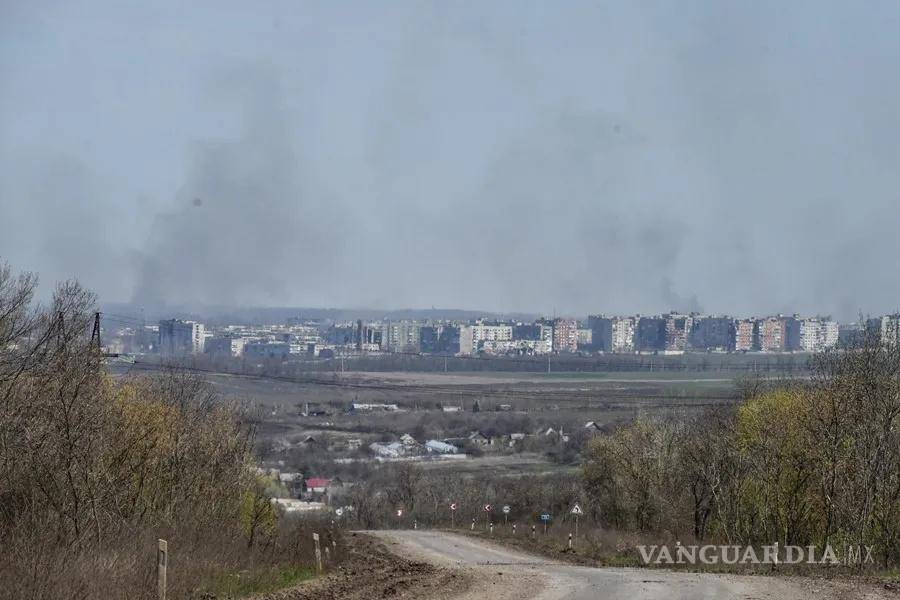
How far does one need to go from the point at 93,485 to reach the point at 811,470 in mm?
18793

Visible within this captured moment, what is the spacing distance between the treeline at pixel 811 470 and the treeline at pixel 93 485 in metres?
13.4

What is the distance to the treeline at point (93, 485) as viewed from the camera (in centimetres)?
1564

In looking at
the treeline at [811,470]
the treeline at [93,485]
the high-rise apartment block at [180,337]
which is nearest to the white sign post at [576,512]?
the treeline at [811,470]

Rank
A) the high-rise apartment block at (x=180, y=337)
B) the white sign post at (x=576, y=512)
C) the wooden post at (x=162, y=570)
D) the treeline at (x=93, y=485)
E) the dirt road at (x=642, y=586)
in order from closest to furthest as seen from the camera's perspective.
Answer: the wooden post at (x=162, y=570) → the treeline at (x=93, y=485) → the dirt road at (x=642, y=586) → the white sign post at (x=576, y=512) → the high-rise apartment block at (x=180, y=337)

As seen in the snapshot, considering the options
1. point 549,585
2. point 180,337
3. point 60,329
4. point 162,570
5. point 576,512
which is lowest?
point 576,512

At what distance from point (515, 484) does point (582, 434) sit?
2915 centimetres

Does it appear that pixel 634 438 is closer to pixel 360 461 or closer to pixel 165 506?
pixel 165 506

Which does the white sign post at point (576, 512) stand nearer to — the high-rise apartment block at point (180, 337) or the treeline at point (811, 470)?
the treeline at point (811, 470)

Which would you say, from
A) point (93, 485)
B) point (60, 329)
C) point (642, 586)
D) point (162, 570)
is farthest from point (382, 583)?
point (60, 329)

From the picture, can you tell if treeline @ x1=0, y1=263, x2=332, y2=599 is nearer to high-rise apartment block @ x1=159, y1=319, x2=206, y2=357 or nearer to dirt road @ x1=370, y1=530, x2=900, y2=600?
dirt road @ x1=370, y1=530, x2=900, y2=600

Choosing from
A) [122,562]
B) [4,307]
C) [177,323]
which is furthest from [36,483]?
[177,323]

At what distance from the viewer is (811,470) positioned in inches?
1202

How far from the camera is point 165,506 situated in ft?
92.7

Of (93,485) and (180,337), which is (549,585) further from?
(180,337)
